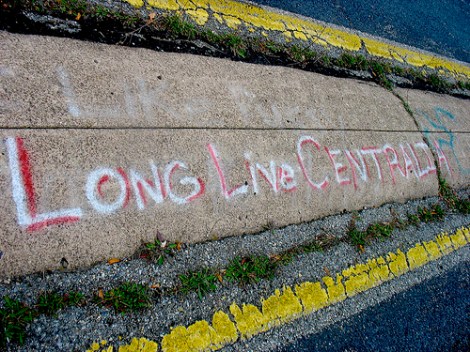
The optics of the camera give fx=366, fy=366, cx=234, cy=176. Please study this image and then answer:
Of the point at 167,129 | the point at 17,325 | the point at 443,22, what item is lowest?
the point at 17,325

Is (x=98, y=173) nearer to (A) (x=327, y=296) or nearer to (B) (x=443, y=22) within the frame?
(A) (x=327, y=296)

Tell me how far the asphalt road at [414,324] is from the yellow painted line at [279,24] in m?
2.43

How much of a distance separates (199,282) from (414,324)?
1831 mm

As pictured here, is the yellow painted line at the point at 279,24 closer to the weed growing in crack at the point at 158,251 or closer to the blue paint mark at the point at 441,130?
the blue paint mark at the point at 441,130

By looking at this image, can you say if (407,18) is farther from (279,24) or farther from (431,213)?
(431,213)

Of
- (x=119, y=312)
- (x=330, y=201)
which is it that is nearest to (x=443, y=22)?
(x=330, y=201)

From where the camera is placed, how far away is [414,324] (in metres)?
2.80

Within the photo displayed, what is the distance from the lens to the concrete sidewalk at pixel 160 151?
1.82 m

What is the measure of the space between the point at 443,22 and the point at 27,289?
722cm

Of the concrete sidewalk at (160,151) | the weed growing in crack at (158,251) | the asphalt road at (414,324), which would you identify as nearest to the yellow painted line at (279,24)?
the concrete sidewalk at (160,151)

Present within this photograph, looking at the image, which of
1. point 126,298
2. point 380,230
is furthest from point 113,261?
point 380,230

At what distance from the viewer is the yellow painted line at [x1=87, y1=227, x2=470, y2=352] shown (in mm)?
1841

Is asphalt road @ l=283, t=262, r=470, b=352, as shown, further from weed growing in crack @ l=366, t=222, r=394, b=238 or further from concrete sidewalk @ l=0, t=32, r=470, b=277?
concrete sidewalk @ l=0, t=32, r=470, b=277

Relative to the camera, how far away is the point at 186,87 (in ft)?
8.07
